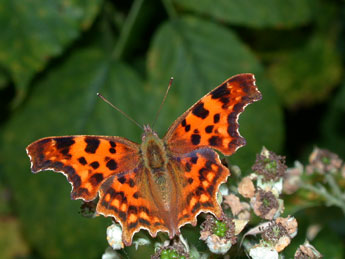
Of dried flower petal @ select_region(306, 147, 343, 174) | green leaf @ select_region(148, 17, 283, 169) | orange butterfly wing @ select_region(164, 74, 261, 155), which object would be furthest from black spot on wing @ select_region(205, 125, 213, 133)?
green leaf @ select_region(148, 17, 283, 169)

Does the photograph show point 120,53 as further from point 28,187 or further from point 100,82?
point 28,187

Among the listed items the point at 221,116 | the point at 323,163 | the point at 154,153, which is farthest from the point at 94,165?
the point at 323,163

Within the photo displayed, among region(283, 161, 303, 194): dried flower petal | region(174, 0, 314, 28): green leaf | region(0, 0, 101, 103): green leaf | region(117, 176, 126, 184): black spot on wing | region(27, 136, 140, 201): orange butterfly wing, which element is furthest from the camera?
region(174, 0, 314, 28): green leaf

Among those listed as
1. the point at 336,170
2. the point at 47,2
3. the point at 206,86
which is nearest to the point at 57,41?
the point at 47,2

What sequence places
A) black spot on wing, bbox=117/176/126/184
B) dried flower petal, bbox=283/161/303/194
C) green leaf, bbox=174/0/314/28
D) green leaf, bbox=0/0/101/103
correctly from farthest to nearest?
green leaf, bbox=174/0/314/28 < green leaf, bbox=0/0/101/103 < dried flower petal, bbox=283/161/303/194 < black spot on wing, bbox=117/176/126/184

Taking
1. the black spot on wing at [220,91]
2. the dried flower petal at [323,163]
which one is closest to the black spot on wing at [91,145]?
the black spot on wing at [220,91]

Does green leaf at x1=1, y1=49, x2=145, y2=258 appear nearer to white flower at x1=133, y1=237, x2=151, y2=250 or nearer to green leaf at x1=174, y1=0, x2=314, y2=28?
green leaf at x1=174, y1=0, x2=314, y2=28

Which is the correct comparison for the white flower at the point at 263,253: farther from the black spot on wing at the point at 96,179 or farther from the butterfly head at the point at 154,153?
the black spot on wing at the point at 96,179
